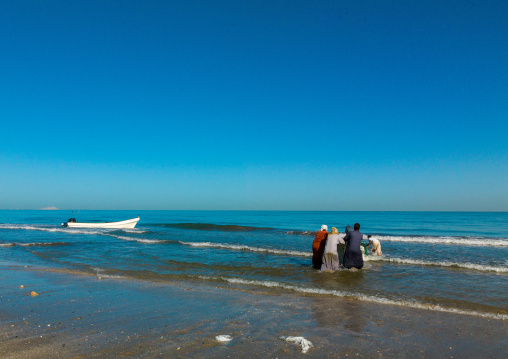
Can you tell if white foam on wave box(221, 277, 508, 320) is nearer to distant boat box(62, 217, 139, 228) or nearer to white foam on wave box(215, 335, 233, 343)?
A: white foam on wave box(215, 335, 233, 343)

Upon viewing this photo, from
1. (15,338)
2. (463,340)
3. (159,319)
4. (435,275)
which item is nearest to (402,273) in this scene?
(435,275)

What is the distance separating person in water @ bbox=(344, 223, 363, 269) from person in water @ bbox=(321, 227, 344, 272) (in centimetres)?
34

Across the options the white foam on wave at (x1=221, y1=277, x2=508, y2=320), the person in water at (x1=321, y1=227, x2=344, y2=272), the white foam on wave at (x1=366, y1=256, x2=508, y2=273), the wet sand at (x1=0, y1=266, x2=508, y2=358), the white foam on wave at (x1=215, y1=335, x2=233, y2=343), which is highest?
the person in water at (x1=321, y1=227, x2=344, y2=272)

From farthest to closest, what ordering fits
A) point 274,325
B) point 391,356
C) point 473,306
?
point 473,306 < point 274,325 < point 391,356

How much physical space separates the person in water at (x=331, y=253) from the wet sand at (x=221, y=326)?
323 centimetres

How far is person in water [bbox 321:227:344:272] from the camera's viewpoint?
11.0 m

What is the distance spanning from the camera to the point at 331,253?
11.1m

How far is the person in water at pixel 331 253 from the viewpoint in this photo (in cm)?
1104

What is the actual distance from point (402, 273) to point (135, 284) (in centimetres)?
875

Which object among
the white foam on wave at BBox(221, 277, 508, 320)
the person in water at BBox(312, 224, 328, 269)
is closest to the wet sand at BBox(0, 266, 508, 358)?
the white foam on wave at BBox(221, 277, 508, 320)

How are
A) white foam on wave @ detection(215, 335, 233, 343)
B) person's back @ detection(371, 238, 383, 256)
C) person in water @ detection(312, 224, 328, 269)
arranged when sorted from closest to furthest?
white foam on wave @ detection(215, 335, 233, 343), person in water @ detection(312, 224, 328, 269), person's back @ detection(371, 238, 383, 256)

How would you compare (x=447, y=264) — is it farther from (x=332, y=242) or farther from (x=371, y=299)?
(x=371, y=299)

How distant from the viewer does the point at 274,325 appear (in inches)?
226

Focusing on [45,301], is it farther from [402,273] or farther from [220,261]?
[402,273]
